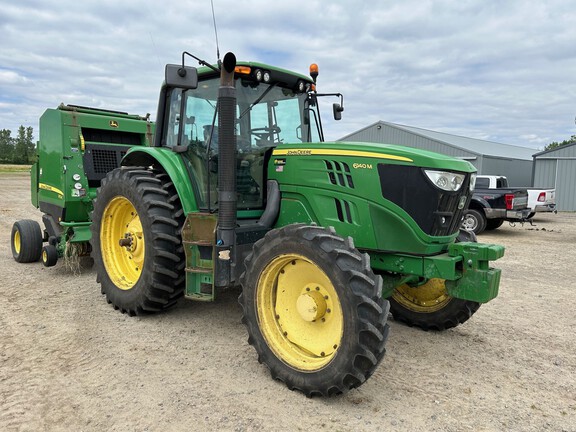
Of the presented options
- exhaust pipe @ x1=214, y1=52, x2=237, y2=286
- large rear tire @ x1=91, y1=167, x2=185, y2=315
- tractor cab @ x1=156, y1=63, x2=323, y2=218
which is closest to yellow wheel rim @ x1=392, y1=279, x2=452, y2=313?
tractor cab @ x1=156, y1=63, x2=323, y2=218

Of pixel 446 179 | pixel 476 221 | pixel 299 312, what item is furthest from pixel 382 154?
pixel 476 221

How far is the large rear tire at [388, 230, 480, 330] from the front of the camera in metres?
4.26

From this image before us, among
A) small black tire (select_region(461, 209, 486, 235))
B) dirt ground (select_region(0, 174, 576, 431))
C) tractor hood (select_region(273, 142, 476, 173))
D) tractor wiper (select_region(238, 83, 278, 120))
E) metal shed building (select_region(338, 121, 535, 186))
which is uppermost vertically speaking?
metal shed building (select_region(338, 121, 535, 186))

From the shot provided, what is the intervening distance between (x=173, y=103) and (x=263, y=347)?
2.81 m

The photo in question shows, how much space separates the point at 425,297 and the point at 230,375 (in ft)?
7.05

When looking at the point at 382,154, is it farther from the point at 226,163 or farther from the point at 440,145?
the point at 440,145

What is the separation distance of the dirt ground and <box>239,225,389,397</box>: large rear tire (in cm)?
23

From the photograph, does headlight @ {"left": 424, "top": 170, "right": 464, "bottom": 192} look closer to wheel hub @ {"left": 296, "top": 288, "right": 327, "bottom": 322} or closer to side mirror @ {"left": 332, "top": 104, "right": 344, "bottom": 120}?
wheel hub @ {"left": 296, "top": 288, "right": 327, "bottom": 322}

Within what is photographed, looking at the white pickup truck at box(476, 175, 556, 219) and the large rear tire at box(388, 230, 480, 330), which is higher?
the white pickup truck at box(476, 175, 556, 219)

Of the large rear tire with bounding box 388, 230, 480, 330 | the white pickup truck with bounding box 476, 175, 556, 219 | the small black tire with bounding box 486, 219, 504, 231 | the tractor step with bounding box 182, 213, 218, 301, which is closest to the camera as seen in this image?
the tractor step with bounding box 182, 213, 218, 301

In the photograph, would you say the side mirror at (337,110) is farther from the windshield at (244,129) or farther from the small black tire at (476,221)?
the small black tire at (476,221)

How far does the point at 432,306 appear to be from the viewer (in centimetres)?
448

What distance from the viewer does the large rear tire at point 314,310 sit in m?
2.93

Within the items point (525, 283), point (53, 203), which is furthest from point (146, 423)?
point (525, 283)
